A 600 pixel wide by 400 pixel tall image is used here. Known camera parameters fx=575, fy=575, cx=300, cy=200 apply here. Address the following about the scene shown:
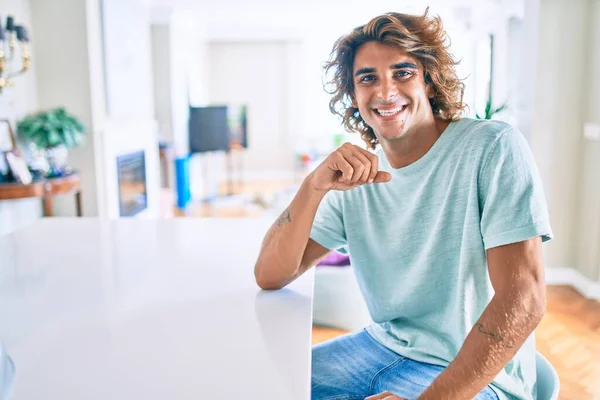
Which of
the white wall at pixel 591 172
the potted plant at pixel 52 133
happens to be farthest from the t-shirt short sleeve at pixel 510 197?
the potted plant at pixel 52 133

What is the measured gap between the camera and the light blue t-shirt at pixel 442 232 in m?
1.06

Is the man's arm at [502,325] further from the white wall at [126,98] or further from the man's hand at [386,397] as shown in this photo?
the white wall at [126,98]

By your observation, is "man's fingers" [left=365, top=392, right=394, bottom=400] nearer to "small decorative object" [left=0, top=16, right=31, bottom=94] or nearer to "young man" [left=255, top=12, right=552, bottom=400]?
"young man" [left=255, top=12, right=552, bottom=400]

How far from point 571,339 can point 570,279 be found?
97cm

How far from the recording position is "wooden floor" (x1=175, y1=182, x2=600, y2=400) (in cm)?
247

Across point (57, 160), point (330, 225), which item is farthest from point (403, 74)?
point (57, 160)

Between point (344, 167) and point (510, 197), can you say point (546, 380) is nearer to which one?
point (510, 197)

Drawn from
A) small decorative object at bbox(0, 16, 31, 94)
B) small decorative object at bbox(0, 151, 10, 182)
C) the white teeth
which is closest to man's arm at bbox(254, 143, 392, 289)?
the white teeth

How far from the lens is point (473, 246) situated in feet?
3.65

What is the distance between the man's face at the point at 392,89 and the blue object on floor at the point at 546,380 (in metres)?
0.54

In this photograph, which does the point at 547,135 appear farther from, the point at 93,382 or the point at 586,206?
the point at 93,382

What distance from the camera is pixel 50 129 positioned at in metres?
3.58

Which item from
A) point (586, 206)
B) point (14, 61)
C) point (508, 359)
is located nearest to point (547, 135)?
point (586, 206)

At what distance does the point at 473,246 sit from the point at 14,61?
3.50 meters
